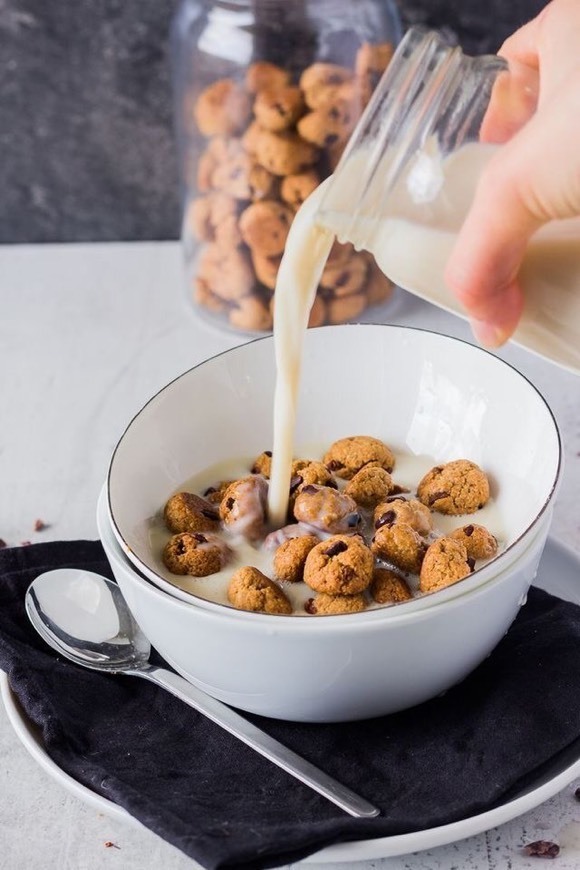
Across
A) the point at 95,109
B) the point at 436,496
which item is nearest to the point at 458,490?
the point at 436,496

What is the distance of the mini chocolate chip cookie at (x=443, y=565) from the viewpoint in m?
0.77

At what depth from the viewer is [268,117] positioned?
128cm

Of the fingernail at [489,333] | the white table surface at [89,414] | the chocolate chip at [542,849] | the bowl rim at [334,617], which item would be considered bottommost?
the white table surface at [89,414]

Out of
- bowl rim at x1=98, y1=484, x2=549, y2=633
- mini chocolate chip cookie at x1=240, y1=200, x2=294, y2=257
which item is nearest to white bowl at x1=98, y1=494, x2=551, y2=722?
bowl rim at x1=98, y1=484, x2=549, y2=633

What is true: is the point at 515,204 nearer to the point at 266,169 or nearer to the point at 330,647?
the point at 330,647

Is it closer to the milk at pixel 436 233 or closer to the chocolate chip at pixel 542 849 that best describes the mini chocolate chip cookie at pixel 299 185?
the milk at pixel 436 233

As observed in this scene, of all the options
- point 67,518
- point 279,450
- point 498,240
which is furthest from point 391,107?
point 67,518

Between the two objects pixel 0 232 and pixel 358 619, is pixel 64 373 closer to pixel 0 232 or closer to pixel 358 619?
pixel 0 232

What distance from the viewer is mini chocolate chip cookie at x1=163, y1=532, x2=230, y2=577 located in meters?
0.83

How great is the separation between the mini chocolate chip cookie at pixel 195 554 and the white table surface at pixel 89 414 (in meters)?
0.17

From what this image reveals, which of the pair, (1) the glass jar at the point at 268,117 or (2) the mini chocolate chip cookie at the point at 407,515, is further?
(1) the glass jar at the point at 268,117

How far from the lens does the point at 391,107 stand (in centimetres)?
72

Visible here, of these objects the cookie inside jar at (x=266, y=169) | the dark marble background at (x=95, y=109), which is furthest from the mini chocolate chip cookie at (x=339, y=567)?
the dark marble background at (x=95, y=109)

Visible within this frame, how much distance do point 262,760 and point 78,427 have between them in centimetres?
60
